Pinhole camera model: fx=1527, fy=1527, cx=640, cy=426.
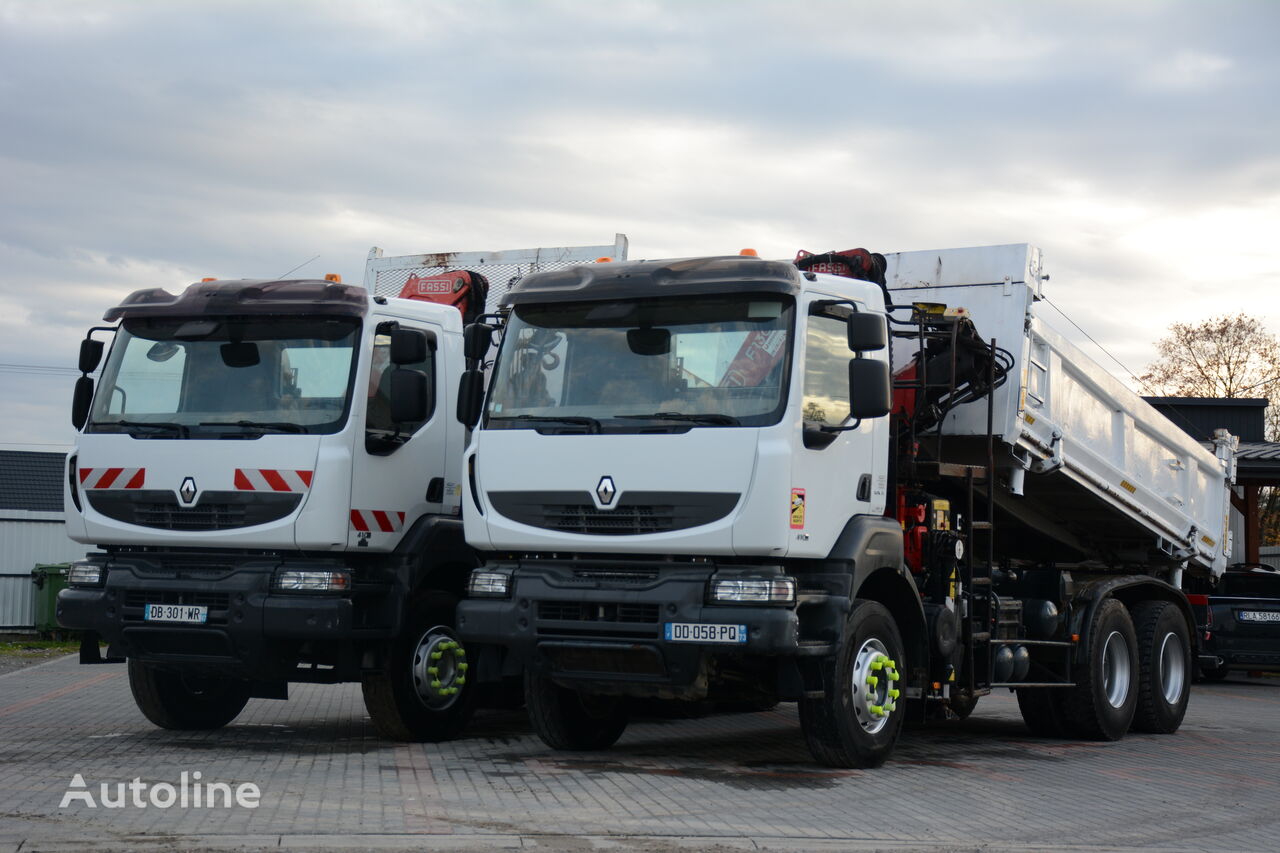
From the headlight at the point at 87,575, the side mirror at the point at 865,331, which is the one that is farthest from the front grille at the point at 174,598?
the side mirror at the point at 865,331

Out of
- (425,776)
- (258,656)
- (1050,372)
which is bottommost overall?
(425,776)

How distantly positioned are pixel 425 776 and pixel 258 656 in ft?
4.78

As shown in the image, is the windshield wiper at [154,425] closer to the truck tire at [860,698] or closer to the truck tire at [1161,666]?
the truck tire at [860,698]

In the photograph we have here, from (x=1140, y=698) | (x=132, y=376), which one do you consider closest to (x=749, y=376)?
(x=132, y=376)

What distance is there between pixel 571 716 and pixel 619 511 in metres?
1.99

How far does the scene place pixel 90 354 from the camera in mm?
10188

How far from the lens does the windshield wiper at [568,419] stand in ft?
28.7

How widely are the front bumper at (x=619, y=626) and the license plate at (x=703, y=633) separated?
0.02m

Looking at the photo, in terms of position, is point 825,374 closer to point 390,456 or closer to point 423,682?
point 390,456

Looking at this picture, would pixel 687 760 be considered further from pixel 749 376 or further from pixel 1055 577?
pixel 1055 577

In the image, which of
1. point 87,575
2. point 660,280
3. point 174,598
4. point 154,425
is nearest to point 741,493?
point 660,280

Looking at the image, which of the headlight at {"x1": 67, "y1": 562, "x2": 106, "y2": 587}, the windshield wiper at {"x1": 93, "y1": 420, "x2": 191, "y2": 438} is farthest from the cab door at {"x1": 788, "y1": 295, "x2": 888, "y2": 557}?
the headlight at {"x1": 67, "y1": 562, "x2": 106, "y2": 587}

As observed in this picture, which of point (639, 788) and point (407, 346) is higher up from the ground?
point (407, 346)

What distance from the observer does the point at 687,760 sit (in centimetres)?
984
